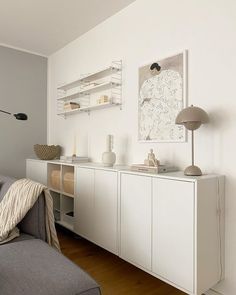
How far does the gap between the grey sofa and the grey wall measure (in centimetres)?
206

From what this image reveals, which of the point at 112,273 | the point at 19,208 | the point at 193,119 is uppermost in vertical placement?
the point at 193,119

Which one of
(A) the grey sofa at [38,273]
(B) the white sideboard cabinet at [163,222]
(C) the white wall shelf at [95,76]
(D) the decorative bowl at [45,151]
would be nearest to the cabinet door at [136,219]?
(B) the white sideboard cabinet at [163,222]

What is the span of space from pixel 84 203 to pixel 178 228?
41.8 inches

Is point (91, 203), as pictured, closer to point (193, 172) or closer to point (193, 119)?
point (193, 172)

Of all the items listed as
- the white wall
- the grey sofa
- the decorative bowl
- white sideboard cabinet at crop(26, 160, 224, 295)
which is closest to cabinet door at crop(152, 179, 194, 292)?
white sideboard cabinet at crop(26, 160, 224, 295)

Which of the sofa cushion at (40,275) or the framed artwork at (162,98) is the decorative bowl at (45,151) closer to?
the framed artwork at (162,98)

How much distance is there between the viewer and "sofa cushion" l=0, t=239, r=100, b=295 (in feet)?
3.43

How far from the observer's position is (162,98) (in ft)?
6.86

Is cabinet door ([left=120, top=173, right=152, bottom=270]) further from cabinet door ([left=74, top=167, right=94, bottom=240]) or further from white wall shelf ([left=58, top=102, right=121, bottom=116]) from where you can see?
white wall shelf ([left=58, top=102, right=121, bottom=116])

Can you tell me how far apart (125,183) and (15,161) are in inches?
81.9

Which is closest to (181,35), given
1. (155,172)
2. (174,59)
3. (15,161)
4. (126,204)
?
(174,59)

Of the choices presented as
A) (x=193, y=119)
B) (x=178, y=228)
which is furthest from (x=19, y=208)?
(x=193, y=119)

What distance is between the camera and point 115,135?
2.58m

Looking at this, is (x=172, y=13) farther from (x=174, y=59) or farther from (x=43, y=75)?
(x=43, y=75)
